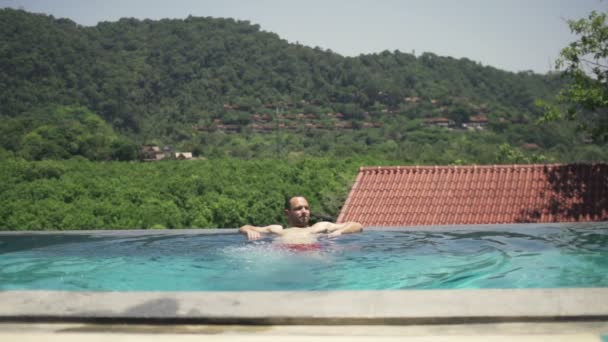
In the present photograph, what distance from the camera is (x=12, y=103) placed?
176 feet

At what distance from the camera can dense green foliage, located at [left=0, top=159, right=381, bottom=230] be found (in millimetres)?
17516

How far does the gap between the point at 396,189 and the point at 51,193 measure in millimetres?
12124

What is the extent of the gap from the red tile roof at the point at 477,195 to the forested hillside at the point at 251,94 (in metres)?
31.4

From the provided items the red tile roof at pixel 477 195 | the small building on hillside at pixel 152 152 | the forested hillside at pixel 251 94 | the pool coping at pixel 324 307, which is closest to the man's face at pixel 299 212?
the pool coping at pixel 324 307

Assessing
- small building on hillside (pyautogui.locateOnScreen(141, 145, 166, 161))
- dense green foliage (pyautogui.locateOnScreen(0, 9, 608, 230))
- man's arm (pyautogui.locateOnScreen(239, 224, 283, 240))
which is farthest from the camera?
small building on hillside (pyautogui.locateOnScreen(141, 145, 166, 161))

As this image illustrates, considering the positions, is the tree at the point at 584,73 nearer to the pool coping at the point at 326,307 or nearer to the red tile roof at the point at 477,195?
the red tile roof at the point at 477,195

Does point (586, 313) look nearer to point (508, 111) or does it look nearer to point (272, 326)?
point (272, 326)

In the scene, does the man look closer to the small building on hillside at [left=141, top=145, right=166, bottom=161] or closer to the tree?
→ the tree

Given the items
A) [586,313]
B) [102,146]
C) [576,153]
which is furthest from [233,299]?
[576,153]

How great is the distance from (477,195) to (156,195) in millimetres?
11237

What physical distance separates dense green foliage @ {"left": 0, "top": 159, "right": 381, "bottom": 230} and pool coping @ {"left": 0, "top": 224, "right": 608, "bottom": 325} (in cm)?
1164

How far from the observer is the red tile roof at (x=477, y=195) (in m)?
13.8

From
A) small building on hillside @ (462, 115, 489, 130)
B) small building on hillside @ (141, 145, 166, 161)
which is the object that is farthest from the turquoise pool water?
small building on hillside @ (462, 115, 489, 130)

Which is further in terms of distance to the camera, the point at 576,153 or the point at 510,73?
the point at 510,73
